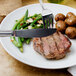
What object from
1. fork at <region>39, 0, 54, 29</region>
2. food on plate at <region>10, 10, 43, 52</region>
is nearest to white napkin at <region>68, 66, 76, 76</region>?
fork at <region>39, 0, 54, 29</region>

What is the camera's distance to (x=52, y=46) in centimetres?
191

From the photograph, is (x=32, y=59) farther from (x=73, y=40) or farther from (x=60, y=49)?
(x=73, y=40)

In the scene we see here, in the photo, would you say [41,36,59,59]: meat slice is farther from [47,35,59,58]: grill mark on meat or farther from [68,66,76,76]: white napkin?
[68,66,76,76]: white napkin

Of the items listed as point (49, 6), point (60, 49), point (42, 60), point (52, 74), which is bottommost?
point (52, 74)

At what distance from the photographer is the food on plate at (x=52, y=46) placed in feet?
6.08

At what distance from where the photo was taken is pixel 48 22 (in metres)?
2.42

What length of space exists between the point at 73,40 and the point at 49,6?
2.94ft

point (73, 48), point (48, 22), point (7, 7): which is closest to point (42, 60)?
point (73, 48)

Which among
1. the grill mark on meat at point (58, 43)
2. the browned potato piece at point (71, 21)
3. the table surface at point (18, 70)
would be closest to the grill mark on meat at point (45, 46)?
the grill mark on meat at point (58, 43)

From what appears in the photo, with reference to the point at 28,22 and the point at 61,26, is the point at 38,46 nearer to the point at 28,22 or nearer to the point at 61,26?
the point at 61,26

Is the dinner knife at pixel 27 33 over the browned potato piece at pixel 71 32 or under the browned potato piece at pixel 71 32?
over

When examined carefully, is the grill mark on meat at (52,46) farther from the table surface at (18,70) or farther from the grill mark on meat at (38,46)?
the table surface at (18,70)

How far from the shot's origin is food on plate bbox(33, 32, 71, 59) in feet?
6.08

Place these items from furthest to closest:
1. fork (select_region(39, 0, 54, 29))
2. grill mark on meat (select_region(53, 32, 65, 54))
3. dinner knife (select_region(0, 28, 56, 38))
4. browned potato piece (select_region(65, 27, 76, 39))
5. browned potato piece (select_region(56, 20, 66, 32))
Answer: fork (select_region(39, 0, 54, 29))
browned potato piece (select_region(56, 20, 66, 32))
browned potato piece (select_region(65, 27, 76, 39))
grill mark on meat (select_region(53, 32, 65, 54))
dinner knife (select_region(0, 28, 56, 38))
